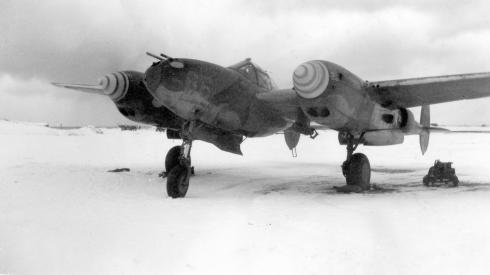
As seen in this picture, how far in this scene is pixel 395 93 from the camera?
28.2 ft

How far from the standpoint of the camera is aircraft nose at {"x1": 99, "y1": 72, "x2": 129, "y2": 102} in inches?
369

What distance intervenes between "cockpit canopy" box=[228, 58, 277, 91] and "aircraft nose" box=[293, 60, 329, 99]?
8.45ft

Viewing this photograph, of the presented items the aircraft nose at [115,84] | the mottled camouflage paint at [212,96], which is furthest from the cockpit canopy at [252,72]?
the aircraft nose at [115,84]

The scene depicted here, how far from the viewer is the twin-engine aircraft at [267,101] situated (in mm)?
7867

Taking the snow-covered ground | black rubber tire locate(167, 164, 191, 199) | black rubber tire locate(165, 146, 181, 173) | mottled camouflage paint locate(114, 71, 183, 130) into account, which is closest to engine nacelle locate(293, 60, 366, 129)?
the snow-covered ground

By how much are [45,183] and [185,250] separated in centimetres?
596

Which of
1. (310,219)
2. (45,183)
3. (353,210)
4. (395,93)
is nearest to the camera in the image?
(310,219)

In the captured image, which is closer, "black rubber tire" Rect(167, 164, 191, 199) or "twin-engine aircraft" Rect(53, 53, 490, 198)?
"twin-engine aircraft" Rect(53, 53, 490, 198)

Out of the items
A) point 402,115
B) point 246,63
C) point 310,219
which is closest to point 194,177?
point 246,63

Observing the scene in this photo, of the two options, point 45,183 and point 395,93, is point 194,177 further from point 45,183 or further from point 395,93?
point 395,93

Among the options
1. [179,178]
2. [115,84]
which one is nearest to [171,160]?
[115,84]

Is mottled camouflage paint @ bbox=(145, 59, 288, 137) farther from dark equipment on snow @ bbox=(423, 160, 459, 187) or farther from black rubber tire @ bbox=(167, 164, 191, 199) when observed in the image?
dark equipment on snow @ bbox=(423, 160, 459, 187)

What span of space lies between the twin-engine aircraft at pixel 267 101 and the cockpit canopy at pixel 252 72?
0.08 feet

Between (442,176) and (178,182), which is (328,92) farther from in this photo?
(442,176)
